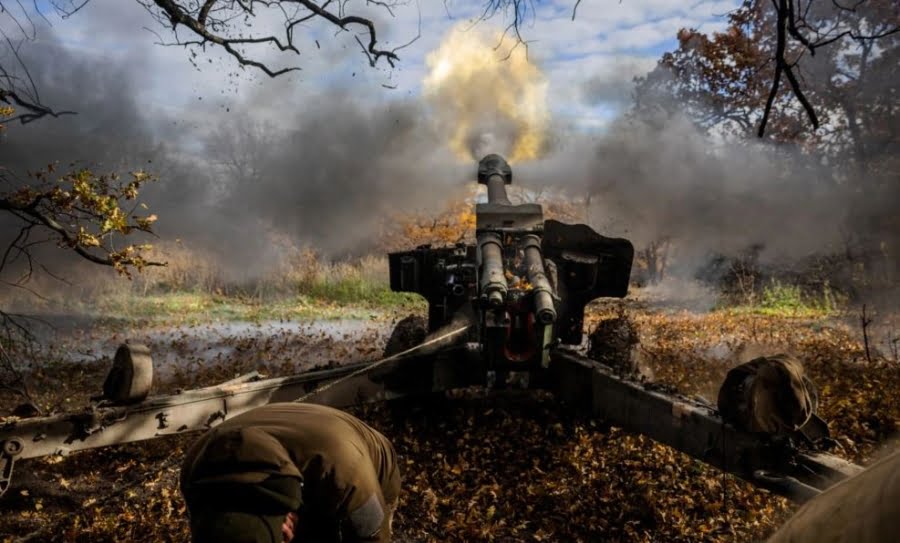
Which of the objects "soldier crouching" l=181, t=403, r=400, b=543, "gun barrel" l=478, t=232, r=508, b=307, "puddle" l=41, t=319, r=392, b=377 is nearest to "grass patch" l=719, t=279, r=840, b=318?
"puddle" l=41, t=319, r=392, b=377

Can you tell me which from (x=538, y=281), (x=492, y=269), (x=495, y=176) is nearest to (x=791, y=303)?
(x=495, y=176)

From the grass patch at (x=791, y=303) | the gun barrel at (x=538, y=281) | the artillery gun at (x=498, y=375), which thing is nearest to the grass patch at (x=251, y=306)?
the artillery gun at (x=498, y=375)

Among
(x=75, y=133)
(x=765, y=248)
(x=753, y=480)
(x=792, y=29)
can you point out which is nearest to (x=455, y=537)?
(x=753, y=480)

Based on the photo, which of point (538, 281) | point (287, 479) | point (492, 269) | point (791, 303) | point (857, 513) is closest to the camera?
point (857, 513)

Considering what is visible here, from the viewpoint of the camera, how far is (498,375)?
6555 mm

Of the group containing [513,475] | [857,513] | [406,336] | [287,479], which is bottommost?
[513,475]

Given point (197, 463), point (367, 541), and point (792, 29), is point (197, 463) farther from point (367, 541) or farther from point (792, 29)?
point (792, 29)

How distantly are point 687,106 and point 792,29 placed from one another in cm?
1832

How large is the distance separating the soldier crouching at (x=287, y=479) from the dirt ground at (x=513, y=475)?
5.65 feet

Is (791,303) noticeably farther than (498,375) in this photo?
Yes

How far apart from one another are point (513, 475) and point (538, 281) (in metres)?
1.79

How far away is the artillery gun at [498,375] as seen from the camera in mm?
3961

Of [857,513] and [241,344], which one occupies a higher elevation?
[857,513]

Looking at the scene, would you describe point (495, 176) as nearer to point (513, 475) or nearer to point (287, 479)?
point (513, 475)
